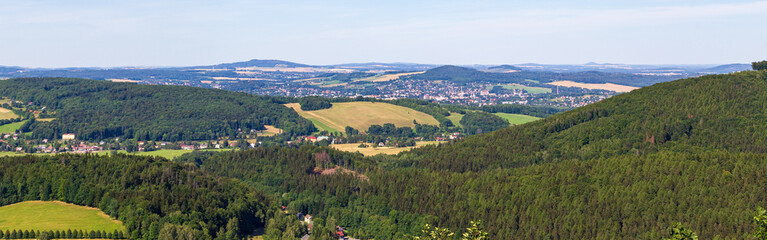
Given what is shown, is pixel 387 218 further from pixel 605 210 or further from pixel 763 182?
pixel 763 182

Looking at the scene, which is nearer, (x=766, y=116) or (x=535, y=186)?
(x=535, y=186)

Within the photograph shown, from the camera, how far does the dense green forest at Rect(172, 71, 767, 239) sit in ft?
413

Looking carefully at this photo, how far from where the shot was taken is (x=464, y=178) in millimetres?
158375

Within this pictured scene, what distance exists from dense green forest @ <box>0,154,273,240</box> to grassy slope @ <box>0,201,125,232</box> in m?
2.12

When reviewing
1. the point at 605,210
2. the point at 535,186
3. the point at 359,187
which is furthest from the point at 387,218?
the point at 605,210

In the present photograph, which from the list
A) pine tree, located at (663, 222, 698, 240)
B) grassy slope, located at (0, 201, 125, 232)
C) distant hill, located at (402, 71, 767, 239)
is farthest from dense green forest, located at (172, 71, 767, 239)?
pine tree, located at (663, 222, 698, 240)

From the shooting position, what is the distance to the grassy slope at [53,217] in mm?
117312

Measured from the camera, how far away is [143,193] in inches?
5281

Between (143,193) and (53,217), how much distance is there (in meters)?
16.9

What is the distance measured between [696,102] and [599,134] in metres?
31.8

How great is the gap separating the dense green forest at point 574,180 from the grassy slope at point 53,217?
43290 millimetres

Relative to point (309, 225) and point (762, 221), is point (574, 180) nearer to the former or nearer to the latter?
point (309, 225)

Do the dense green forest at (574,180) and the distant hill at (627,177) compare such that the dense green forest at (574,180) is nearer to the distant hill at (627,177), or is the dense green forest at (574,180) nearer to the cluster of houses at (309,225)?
the distant hill at (627,177)

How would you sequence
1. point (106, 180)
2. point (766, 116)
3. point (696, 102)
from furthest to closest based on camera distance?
point (696, 102)
point (766, 116)
point (106, 180)
